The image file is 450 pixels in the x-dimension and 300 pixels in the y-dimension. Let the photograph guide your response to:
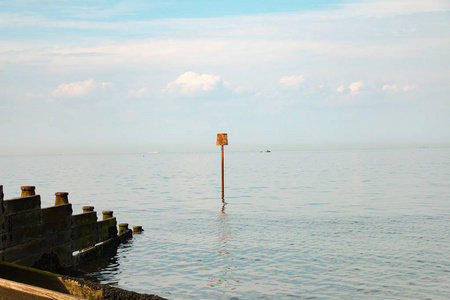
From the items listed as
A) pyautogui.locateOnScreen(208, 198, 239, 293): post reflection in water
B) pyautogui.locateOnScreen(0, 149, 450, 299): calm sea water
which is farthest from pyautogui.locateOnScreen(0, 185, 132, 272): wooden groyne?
pyautogui.locateOnScreen(208, 198, 239, 293): post reflection in water

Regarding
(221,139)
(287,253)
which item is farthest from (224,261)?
(221,139)

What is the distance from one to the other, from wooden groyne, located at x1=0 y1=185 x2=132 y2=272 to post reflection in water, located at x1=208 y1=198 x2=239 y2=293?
4055 millimetres

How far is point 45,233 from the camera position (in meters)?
11.7

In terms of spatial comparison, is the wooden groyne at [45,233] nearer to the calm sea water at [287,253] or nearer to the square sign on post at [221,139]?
the calm sea water at [287,253]

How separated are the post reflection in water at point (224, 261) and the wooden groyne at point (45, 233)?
405 cm

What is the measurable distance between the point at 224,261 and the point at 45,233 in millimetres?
5975

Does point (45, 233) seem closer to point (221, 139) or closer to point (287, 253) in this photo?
point (287, 253)

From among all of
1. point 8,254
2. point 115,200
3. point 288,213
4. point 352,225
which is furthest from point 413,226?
point 115,200

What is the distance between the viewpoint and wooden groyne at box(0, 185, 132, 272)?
10.2 m

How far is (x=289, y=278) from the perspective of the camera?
12.9 m

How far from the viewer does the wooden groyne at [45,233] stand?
1023 cm

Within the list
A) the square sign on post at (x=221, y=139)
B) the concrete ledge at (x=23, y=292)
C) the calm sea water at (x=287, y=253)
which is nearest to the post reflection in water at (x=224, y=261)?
the calm sea water at (x=287, y=253)

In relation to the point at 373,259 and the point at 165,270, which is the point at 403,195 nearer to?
the point at 373,259

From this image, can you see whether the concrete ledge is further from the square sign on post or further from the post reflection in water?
the square sign on post
